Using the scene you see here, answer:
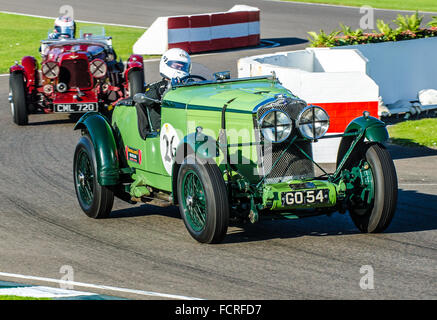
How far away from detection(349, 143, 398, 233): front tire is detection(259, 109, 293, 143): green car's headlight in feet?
2.78

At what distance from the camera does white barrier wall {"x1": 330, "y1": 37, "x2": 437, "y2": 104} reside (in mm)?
15695

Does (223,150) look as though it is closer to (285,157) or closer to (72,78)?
(285,157)

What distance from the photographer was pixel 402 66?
53.0ft

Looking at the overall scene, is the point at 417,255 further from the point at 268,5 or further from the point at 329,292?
the point at 268,5

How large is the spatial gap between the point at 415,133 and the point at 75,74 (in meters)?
6.21

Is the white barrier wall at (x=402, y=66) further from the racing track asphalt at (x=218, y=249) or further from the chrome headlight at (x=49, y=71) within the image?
the chrome headlight at (x=49, y=71)

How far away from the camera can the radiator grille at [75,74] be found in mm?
15773

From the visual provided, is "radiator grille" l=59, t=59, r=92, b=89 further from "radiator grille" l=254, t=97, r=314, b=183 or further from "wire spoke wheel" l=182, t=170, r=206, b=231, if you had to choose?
"radiator grille" l=254, t=97, r=314, b=183

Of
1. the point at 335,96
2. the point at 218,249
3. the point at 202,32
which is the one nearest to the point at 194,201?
the point at 218,249

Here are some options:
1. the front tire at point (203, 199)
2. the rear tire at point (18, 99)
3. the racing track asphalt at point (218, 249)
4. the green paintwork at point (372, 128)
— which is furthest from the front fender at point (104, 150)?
the rear tire at point (18, 99)

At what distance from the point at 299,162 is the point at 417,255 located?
1.35 m

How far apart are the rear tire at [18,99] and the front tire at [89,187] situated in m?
6.30
